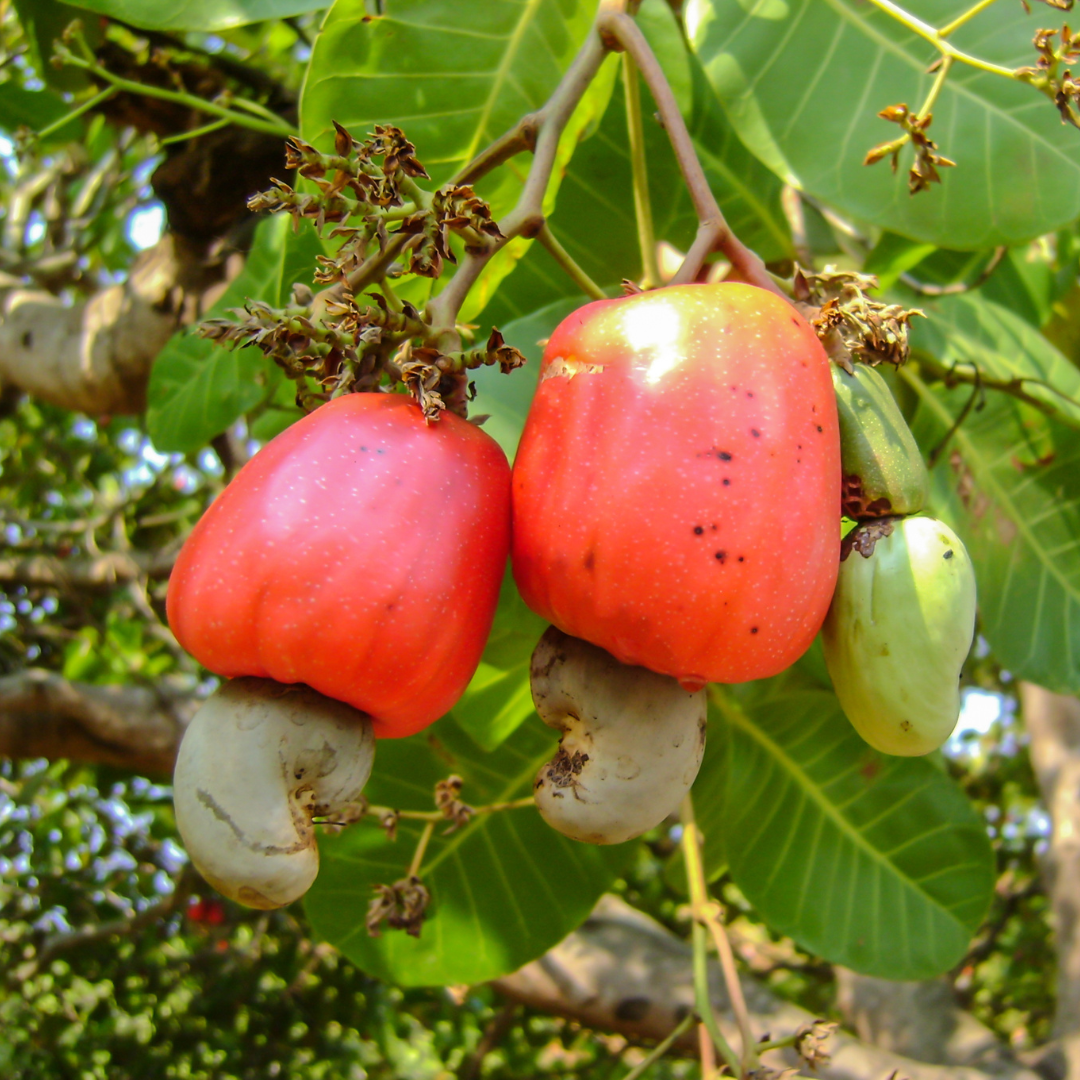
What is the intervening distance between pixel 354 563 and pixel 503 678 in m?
0.50

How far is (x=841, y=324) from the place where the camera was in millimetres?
686

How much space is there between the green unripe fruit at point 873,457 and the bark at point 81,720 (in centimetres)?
163

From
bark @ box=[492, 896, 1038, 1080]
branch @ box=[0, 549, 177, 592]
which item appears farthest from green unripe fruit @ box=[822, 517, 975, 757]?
branch @ box=[0, 549, 177, 592]

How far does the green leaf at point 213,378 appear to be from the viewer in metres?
1.42

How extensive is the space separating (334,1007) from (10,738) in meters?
1.13

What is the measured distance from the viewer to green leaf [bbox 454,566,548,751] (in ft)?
3.19

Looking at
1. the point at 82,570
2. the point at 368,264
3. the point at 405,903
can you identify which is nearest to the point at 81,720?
the point at 82,570

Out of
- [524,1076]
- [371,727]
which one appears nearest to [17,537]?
[524,1076]

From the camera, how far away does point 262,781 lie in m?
0.60

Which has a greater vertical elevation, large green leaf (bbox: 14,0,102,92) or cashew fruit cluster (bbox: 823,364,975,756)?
cashew fruit cluster (bbox: 823,364,975,756)

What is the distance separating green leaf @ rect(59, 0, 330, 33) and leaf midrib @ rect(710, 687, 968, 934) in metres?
0.87

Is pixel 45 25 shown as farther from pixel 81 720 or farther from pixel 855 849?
pixel 855 849

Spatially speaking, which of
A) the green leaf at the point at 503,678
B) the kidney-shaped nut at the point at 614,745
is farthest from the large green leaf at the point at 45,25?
the kidney-shaped nut at the point at 614,745

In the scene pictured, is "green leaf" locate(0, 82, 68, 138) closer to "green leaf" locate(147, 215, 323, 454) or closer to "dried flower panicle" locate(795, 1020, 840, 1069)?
"green leaf" locate(147, 215, 323, 454)
